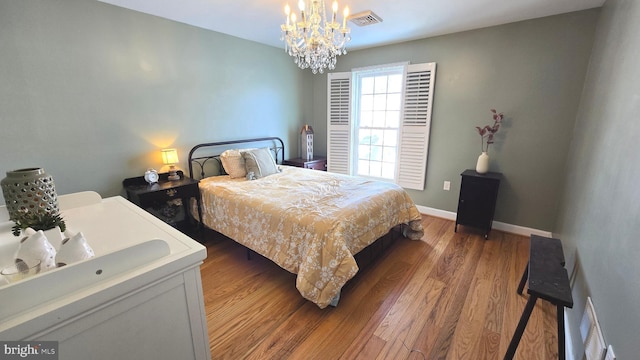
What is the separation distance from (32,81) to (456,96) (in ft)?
14.0

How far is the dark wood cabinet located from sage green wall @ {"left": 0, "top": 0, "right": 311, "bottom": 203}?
3073 millimetres

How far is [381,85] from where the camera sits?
4.00 m

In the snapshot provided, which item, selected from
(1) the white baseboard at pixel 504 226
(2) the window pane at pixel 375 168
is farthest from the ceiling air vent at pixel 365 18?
(1) the white baseboard at pixel 504 226

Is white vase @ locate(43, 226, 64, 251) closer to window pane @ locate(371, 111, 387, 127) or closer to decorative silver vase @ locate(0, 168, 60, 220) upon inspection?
decorative silver vase @ locate(0, 168, 60, 220)

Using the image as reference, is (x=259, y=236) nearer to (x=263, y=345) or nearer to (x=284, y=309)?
(x=284, y=309)

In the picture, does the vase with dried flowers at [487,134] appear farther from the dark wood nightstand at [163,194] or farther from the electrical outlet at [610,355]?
the dark wood nightstand at [163,194]

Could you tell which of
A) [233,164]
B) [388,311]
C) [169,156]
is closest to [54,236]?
[388,311]

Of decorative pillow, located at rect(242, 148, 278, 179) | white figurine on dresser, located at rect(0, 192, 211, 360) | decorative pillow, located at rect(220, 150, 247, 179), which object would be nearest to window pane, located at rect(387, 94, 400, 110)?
decorative pillow, located at rect(242, 148, 278, 179)

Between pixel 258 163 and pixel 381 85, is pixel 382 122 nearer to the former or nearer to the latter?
pixel 381 85

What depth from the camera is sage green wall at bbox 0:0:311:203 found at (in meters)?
2.08

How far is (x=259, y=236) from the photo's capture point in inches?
90.4

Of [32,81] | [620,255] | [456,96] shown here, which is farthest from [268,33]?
[620,255]

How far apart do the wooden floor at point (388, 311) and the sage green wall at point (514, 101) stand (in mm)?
842

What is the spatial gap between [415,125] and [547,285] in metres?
2.66
